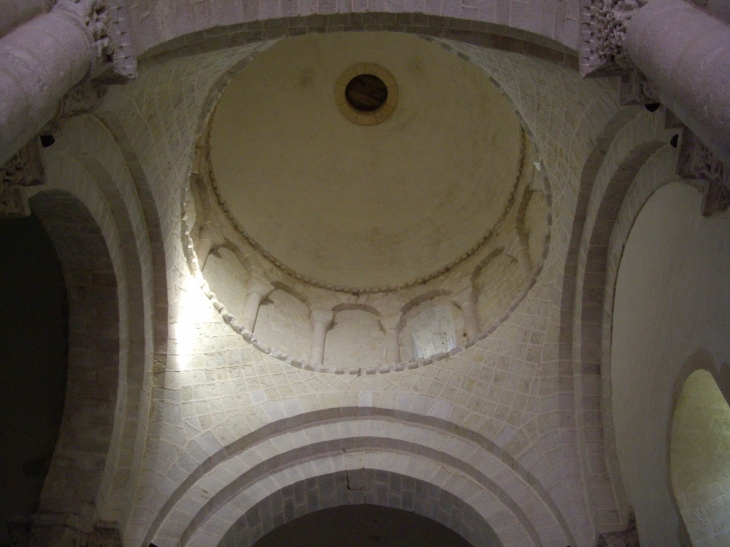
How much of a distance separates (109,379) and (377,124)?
7.68m

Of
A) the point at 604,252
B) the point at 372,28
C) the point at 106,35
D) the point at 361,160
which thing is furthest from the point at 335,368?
the point at 106,35

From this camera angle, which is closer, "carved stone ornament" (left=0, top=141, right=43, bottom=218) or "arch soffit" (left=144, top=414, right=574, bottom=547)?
"carved stone ornament" (left=0, top=141, right=43, bottom=218)

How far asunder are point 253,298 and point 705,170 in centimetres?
730

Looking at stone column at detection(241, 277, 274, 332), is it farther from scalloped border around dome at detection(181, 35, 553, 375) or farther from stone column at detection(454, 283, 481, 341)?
stone column at detection(454, 283, 481, 341)

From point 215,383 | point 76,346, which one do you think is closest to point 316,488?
point 215,383

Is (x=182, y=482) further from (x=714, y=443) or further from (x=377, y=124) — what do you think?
(x=377, y=124)

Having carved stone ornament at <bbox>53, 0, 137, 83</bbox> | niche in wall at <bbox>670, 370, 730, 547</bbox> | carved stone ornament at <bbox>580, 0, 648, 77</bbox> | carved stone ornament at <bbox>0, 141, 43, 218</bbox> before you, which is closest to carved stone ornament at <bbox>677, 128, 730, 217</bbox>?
carved stone ornament at <bbox>580, 0, 648, 77</bbox>

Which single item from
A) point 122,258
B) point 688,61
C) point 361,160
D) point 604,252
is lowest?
point 688,61

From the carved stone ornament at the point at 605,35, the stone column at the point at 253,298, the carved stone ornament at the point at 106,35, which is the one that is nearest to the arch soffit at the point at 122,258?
the carved stone ornament at the point at 106,35

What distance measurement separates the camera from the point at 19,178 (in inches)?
204

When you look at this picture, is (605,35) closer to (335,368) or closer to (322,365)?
(335,368)

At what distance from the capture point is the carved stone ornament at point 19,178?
509cm

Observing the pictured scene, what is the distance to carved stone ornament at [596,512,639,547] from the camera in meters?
7.42

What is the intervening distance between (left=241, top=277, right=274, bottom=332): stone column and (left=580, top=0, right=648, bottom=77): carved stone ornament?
652cm
